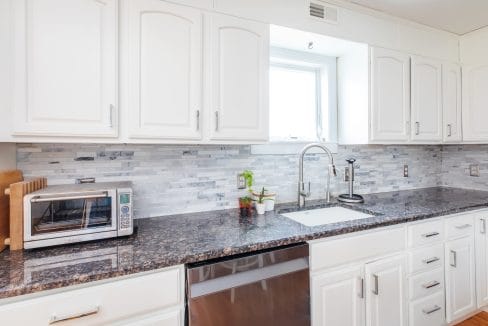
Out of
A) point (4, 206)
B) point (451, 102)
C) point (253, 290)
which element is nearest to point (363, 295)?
point (253, 290)

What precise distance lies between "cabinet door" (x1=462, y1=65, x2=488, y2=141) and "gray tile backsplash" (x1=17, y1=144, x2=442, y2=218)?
87cm

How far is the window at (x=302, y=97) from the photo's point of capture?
218 centimetres

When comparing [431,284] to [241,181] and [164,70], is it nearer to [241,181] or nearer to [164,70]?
Answer: [241,181]

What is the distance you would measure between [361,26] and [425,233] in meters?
1.50

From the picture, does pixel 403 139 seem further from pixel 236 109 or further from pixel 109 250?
pixel 109 250

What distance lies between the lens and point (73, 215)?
1258 millimetres

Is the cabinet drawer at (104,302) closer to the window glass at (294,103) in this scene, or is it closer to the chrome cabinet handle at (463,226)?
the window glass at (294,103)

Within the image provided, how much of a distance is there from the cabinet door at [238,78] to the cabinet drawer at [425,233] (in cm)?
111

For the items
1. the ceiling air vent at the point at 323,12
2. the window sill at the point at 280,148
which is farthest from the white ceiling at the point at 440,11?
the window sill at the point at 280,148

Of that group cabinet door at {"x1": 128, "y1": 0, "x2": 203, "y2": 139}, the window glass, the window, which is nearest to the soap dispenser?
the window

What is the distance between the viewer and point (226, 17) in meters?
1.56

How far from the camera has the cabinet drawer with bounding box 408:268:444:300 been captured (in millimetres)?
1749

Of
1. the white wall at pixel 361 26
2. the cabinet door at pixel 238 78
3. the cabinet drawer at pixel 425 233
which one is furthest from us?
the cabinet drawer at pixel 425 233

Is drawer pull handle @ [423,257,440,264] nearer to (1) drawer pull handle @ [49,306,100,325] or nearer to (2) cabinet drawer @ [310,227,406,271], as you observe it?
(2) cabinet drawer @ [310,227,406,271]
